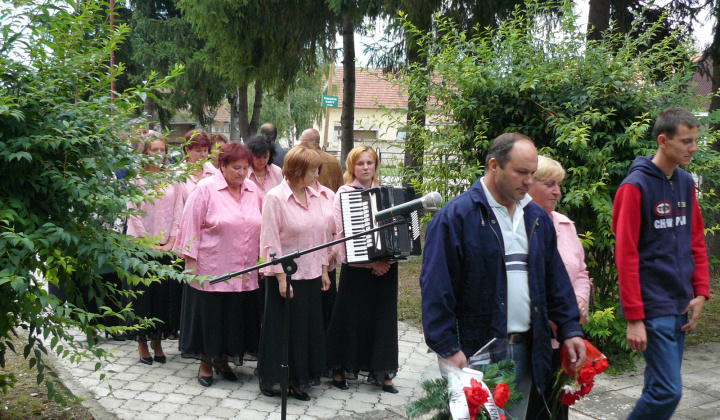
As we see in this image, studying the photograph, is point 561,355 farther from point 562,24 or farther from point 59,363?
point 59,363

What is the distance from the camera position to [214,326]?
20.0 feet

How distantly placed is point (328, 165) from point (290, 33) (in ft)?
24.5

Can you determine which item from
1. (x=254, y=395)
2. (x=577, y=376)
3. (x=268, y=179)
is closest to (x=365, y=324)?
(x=254, y=395)

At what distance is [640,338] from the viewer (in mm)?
3920

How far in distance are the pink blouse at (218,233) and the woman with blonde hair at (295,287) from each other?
1.70 feet

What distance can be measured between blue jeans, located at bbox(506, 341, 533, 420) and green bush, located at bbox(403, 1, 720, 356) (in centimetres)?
292

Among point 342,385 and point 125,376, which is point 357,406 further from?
point 125,376

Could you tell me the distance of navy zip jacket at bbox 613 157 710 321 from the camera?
398cm

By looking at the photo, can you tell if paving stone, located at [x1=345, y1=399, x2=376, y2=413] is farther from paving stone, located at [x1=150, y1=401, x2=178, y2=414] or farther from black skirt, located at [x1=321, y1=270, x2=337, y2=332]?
paving stone, located at [x1=150, y1=401, x2=178, y2=414]

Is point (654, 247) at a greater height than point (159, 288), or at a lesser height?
greater

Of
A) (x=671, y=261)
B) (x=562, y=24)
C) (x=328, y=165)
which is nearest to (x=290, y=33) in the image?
(x=328, y=165)

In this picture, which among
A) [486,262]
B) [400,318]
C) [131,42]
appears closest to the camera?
[486,262]

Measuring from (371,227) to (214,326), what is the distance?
1.64 meters

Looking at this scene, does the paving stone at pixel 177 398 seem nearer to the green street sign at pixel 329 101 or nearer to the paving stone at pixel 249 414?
the paving stone at pixel 249 414
